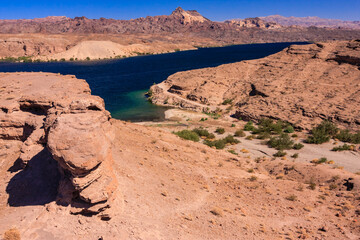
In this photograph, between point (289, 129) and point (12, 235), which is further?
point (289, 129)

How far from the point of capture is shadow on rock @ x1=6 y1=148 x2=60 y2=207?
844 cm

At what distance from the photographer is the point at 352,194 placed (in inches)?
453

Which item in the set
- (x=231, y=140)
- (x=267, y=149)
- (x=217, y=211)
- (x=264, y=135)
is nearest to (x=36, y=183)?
(x=217, y=211)

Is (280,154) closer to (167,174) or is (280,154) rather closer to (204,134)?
(204,134)

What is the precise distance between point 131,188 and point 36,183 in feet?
11.6

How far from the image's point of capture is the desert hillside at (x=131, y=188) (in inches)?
285

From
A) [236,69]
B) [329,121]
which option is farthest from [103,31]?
[329,121]

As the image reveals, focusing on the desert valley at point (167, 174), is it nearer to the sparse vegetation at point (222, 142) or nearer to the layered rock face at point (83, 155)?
the layered rock face at point (83, 155)

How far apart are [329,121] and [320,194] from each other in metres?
16.8

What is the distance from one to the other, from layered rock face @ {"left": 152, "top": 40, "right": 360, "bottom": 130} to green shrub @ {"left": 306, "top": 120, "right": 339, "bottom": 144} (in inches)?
64.7

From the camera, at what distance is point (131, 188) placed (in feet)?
31.2

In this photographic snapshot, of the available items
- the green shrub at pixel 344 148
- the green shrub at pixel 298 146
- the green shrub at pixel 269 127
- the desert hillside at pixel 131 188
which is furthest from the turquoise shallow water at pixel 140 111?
the green shrub at pixel 344 148

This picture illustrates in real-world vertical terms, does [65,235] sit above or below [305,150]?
above

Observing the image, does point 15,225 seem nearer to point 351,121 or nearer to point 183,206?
point 183,206
